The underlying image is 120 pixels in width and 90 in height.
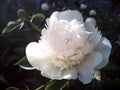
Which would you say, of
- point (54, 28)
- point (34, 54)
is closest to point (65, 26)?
point (54, 28)

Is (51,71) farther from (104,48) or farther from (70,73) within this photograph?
(104,48)

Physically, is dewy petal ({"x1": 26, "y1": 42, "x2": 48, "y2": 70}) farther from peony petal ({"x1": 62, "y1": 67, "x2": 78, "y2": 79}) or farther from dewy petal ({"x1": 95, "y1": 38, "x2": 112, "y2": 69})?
dewy petal ({"x1": 95, "y1": 38, "x2": 112, "y2": 69})

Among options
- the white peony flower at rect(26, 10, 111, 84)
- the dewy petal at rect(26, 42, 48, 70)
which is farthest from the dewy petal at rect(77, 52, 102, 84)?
the dewy petal at rect(26, 42, 48, 70)

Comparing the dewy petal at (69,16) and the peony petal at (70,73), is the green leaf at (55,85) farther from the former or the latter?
the dewy petal at (69,16)

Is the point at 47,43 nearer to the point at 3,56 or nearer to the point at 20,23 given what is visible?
the point at 20,23

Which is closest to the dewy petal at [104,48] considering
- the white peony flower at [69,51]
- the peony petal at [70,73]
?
the white peony flower at [69,51]

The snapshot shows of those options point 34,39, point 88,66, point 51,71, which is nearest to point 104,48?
point 88,66

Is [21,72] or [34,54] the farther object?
[21,72]

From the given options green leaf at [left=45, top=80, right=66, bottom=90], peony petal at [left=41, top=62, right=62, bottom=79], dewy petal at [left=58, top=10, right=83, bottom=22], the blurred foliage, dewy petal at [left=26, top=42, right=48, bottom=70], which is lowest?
the blurred foliage
